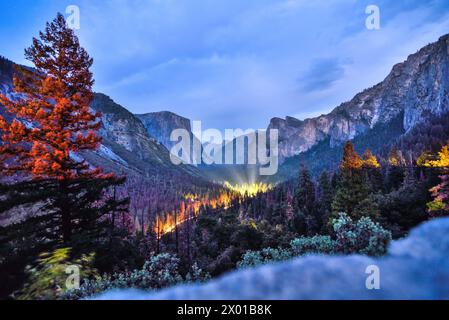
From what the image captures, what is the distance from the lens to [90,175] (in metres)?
12.7

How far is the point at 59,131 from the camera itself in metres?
11.9

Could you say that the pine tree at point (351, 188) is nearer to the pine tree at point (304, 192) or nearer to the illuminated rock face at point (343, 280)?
the pine tree at point (304, 192)

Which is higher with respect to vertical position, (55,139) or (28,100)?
(28,100)

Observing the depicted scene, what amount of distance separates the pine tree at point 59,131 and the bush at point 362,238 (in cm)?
992

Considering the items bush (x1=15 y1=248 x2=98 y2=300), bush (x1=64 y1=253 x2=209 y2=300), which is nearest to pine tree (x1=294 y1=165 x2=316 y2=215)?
bush (x1=15 y1=248 x2=98 y2=300)

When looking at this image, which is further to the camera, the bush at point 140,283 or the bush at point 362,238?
the bush at point 140,283

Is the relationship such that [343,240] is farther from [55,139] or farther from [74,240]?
[55,139]

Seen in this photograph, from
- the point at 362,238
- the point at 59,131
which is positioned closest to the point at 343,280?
the point at 362,238

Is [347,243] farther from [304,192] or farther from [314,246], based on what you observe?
[304,192]

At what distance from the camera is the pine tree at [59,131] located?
11.3 m

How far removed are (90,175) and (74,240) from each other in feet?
10.9

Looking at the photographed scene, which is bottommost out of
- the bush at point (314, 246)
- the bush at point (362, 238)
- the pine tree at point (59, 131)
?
the bush at point (314, 246)

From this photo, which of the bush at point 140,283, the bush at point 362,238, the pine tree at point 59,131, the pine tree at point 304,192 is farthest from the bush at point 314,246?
the pine tree at point 304,192
